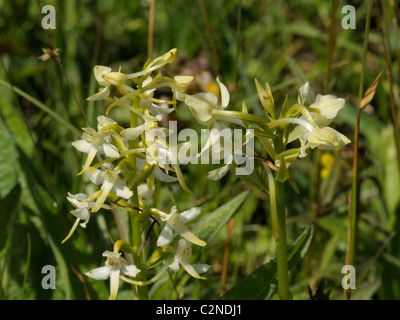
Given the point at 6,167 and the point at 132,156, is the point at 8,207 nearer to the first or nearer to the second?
the point at 6,167

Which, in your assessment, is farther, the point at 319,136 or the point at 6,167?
the point at 6,167

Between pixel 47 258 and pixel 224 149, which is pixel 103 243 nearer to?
pixel 47 258

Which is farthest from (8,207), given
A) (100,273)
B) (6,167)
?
(100,273)

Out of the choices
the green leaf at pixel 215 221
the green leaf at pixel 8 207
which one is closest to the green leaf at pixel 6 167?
the green leaf at pixel 8 207

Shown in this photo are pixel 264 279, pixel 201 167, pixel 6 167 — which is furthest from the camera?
pixel 201 167

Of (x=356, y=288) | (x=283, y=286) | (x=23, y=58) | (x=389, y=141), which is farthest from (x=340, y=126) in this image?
(x=23, y=58)

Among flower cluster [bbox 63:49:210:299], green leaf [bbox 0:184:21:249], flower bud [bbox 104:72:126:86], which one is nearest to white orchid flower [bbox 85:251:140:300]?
flower cluster [bbox 63:49:210:299]

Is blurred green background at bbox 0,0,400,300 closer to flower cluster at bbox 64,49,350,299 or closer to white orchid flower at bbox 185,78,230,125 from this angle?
flower cluster at bbox 64,49,350,299
